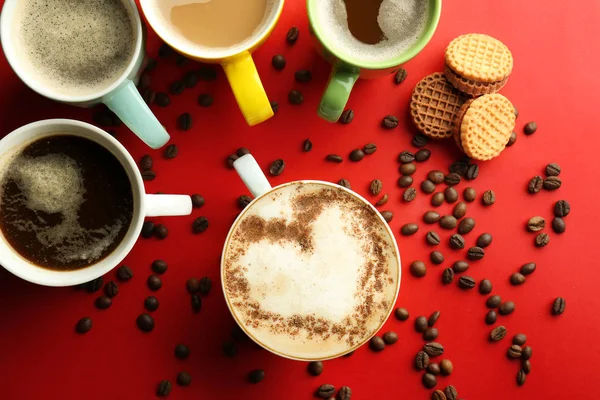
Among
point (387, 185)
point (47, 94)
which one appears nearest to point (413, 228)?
point (387, 185)

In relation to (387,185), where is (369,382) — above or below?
below

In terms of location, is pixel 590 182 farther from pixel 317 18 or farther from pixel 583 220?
pixel 317 18

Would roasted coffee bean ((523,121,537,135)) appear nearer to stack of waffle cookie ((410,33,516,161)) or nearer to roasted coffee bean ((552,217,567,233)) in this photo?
A: stack of waffle cookie ((410,33,516,161))

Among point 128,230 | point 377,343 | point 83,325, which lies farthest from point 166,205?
point 377,343

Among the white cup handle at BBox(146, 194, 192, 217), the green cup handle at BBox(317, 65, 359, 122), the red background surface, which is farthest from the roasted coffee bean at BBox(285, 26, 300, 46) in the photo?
the white cup handle at BBox(146, 194, 192, 217)

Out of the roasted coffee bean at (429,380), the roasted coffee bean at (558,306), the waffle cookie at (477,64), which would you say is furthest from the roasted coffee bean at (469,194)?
the roasted coffee bean at (429,380)

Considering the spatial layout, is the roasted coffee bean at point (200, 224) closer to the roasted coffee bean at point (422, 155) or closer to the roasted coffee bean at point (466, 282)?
the roasted coffee bean at point (422, 155)

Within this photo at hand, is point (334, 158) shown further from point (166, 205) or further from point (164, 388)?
point (164, 388)
